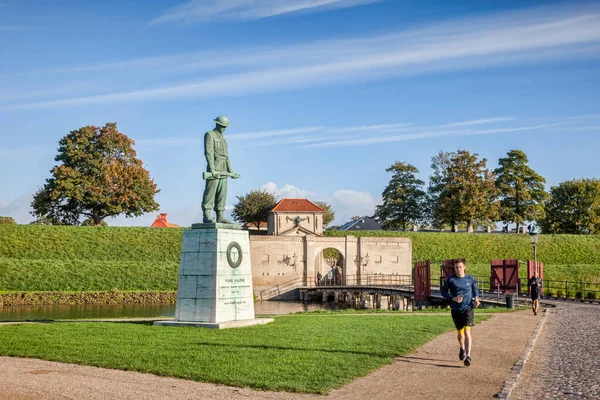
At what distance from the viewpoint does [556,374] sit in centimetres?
1188

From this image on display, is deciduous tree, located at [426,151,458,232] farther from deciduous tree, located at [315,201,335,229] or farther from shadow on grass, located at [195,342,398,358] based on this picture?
shadow on grass, located at [195,342,398,358]

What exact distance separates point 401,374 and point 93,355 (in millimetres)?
5632

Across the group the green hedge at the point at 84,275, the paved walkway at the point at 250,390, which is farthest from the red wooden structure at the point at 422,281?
the paved walkway at the point at 250,390

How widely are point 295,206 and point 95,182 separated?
1990 cm

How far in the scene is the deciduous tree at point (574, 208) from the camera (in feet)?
278

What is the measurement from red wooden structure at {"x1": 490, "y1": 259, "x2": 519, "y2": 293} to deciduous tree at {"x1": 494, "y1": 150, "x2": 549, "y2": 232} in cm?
3994

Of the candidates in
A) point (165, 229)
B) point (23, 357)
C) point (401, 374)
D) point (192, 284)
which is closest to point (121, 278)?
point (165, 229)

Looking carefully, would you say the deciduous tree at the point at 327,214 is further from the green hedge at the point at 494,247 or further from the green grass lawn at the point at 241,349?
the green grass lawn at the point at 241,349

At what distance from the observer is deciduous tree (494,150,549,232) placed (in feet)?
257

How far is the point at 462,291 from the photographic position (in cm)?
1227

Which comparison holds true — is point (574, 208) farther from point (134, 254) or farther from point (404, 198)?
point (134, 254)

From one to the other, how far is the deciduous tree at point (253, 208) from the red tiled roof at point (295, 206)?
18.1 meters

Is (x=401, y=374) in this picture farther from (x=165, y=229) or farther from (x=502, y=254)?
(x=502, y=254)

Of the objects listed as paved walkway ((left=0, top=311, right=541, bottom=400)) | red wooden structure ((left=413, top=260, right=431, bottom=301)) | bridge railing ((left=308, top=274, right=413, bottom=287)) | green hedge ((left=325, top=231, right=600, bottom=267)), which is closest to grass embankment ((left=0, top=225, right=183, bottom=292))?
bridge railing ((left=308, top=274, right=413, bottom=287))
